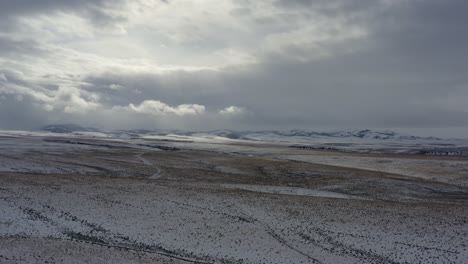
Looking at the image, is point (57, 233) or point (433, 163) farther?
point (433, 163)

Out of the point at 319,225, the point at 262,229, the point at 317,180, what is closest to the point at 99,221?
the point at 262,229

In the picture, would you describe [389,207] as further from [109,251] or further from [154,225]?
[109,251]

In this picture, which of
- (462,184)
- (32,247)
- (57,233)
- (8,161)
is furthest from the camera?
(8,161)

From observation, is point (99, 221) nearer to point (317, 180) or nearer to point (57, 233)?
point (57, 233)

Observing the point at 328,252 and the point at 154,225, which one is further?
the point at 154,225

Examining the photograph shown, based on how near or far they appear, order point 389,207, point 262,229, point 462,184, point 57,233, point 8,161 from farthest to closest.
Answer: point 8,161 < point 462,184 < point 389,207 < point 262,229 < point 57,233

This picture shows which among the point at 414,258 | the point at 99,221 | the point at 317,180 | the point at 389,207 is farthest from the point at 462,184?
the point at 99,221

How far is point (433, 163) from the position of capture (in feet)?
275

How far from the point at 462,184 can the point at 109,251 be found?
5300cm

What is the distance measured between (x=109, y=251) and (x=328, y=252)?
47.2ft

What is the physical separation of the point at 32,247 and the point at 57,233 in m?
3.01

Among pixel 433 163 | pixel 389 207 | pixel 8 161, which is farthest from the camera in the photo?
pixel 433 163

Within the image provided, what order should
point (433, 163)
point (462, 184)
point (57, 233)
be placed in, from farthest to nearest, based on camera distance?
1. point (433, 163)
2. point (462, 184)
3. point (57, 233)

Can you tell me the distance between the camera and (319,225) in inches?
1235
